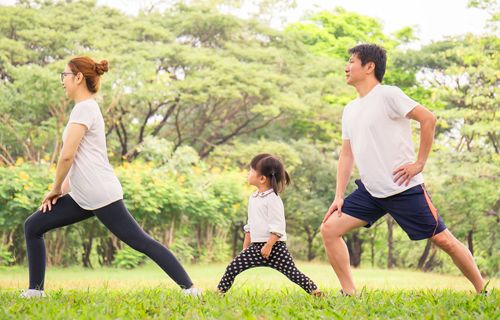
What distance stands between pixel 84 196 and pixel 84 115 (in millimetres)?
530

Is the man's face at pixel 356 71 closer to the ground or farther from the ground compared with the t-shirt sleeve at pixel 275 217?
farther from the ground

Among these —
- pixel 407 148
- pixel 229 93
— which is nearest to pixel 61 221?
pixel 407 148

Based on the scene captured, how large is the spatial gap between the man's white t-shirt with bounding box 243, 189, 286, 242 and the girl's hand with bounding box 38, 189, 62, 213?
137 cm

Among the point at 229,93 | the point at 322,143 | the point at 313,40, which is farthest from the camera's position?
the point at 313,40

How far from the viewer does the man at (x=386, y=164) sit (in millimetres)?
4953

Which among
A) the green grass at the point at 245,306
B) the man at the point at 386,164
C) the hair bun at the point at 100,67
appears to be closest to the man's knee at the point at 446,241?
the man at the point at 386,164

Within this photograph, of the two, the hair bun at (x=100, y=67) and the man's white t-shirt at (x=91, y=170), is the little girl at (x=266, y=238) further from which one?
the hair bun at (x=100, y=67)

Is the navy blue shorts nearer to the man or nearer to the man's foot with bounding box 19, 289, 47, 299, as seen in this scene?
the man

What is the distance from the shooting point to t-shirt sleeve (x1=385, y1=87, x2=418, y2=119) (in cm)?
493

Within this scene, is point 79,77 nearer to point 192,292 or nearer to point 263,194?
point 263,194

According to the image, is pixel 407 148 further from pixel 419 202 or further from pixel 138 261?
pixel 138 261

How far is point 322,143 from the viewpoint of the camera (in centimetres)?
2197

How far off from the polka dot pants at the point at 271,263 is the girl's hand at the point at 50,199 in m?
1.28

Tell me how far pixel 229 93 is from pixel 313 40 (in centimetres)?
812
